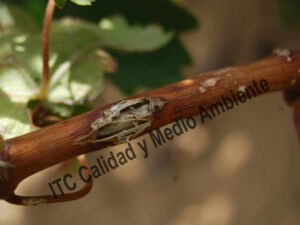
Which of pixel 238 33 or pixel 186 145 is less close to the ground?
pixel 238 33

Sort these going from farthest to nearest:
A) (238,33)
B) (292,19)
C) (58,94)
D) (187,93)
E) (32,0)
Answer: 1. (238,33)
2. (292,19)
3. (32,0)
4. (58,94)
5. (187,93)

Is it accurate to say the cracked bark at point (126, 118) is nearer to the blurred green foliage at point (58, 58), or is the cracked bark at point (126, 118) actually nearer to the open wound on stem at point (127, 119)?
the open wound on stem at point (127, 119)

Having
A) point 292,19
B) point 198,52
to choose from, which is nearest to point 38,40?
point 292,19

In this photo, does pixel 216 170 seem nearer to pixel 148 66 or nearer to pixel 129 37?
pixel 148 66

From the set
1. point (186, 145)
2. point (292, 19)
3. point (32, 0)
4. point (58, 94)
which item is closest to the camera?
point (58, 94)

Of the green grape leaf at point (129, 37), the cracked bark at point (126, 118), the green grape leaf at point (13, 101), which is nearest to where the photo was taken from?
the cracked bark at point (126, 118)

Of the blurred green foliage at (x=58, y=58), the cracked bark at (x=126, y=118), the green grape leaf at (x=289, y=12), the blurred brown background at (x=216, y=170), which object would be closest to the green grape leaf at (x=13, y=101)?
the blurred green foliage at (x=58, y=58)

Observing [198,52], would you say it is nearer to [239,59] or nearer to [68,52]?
[239,59]

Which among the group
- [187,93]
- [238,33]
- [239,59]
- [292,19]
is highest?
[187,93]
